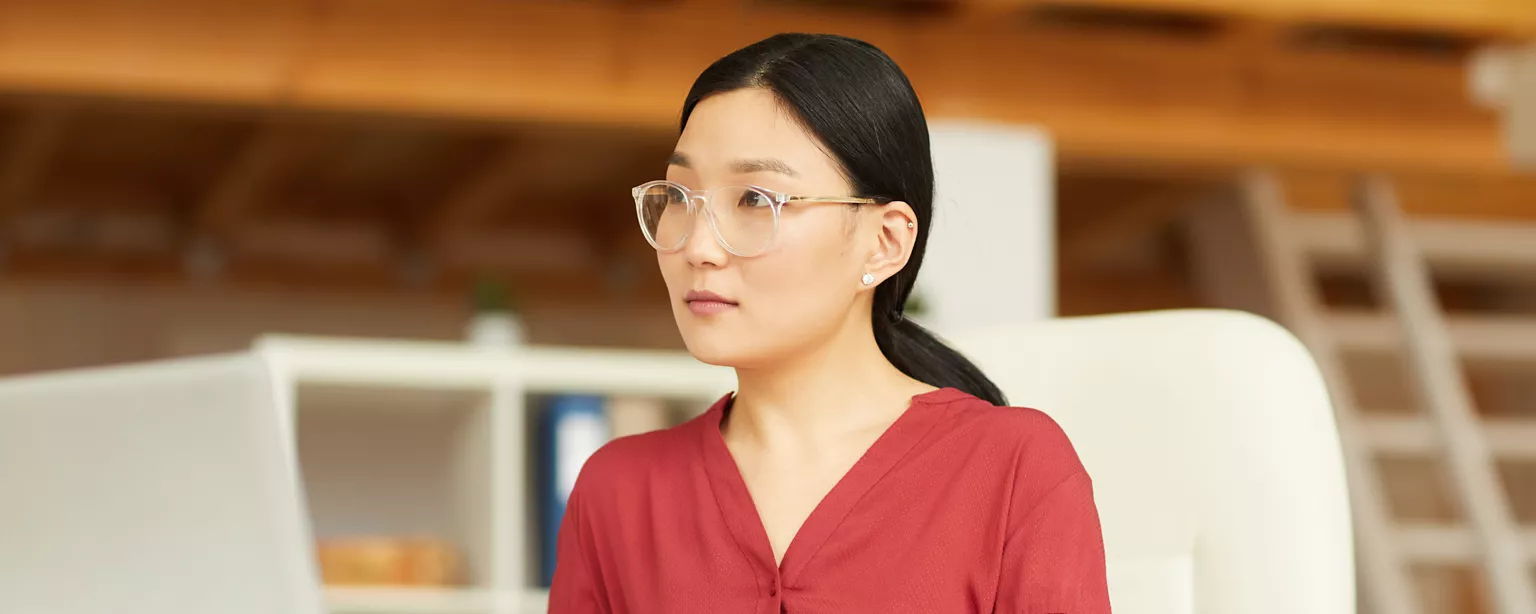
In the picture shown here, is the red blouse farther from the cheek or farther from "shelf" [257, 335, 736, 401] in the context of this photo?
"shelf" [257, 335, 736, 401]

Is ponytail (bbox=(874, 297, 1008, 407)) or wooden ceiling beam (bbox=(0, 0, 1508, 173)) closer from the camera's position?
ponytail (bbox=(874, 297, 1008, 407))

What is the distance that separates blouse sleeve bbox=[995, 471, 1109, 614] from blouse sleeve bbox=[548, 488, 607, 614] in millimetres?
297

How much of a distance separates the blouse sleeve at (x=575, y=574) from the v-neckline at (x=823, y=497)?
11 cm

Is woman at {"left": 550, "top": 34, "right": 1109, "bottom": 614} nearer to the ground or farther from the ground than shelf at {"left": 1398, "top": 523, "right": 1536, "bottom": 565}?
nearer to the ground

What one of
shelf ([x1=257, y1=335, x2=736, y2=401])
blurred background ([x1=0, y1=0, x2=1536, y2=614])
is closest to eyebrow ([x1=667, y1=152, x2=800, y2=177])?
shelf ([x1=257, y1=335, x2=736, y2=401])

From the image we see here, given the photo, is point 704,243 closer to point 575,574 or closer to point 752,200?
point 752,200

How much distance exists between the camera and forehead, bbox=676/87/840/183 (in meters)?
0.98

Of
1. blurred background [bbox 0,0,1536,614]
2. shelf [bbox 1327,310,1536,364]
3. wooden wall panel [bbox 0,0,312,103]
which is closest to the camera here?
wooden wall panel [bbox 0,0,312,103]

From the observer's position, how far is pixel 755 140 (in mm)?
984

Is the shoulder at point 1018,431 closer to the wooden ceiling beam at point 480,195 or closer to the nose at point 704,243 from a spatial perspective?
the nose at point 704,243

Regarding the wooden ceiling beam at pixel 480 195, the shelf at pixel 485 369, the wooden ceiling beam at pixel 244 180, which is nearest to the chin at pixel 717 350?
the shelf at pixel 485 369

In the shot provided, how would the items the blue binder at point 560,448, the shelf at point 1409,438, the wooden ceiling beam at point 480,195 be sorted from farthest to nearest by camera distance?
the wooden ceiling beam at point 480,195 → the shelf at point 1409,438 → the blue binder at point 560,448

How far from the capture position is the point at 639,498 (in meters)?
1.08

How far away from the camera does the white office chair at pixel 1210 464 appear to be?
3.33 ft
